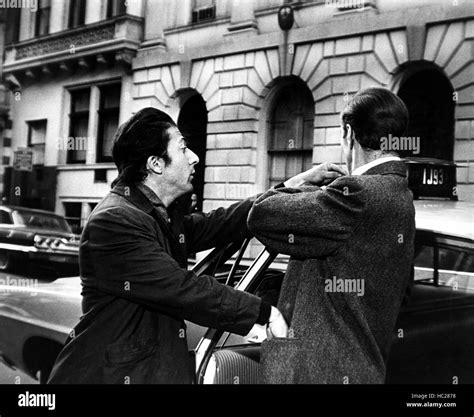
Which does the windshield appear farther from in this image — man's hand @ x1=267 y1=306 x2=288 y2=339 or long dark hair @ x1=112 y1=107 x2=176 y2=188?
man's hand @ x1=267 y1=306 x2=288 y2=339

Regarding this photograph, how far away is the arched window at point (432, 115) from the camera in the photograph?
12.2 ft

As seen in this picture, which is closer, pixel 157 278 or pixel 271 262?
pixel 157 278

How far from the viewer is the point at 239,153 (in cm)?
450

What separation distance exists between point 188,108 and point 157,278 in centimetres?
327

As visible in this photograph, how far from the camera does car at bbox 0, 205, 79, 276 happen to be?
15.5 ft

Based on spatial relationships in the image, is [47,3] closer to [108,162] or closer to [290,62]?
[108,162]

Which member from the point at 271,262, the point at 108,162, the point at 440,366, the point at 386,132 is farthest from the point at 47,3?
the point at 440,366

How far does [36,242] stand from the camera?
218 inches

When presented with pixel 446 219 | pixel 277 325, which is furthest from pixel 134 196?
pixel 446 219

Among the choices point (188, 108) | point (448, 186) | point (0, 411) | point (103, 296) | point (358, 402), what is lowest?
point (0, 411)

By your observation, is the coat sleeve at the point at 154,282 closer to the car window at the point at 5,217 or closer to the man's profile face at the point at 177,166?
the man's profile face at the point at 177,166

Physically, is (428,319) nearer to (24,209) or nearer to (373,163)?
(373,163)

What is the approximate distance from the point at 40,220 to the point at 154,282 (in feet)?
12.3

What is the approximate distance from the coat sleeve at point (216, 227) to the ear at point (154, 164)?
27cm
